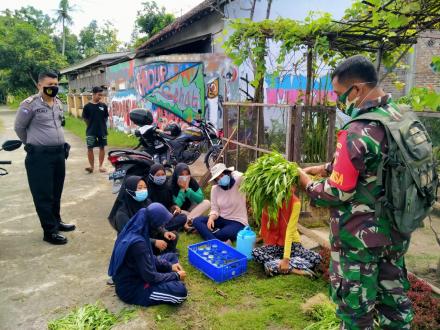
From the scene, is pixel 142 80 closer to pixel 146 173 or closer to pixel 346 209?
pixel 146 173

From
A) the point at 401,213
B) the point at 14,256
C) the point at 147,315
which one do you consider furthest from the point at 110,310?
the point at 401,213

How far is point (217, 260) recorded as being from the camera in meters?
3.98

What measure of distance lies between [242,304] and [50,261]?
2398 millimetres

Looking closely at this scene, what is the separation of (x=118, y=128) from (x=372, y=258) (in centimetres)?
1671

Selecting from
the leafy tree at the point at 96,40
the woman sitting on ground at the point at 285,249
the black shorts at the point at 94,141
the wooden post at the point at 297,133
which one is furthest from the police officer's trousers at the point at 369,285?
the leafy tree at the point at 96,40

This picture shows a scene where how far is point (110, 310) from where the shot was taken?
130 inches

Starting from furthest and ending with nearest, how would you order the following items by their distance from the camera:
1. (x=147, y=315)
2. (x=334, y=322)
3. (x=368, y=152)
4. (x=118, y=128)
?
1. (x=118, y=128)
2. (x=147, y=315)
3. (x=334, y=322)
4. (x=368, y=152)

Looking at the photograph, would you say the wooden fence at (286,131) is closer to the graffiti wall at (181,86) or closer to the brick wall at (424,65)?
the graffiti wall at (181,86)

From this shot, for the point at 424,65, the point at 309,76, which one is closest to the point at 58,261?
the point at 309,76

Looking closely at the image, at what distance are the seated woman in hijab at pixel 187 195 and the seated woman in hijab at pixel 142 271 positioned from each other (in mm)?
1750

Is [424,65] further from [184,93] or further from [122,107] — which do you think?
[122,107]

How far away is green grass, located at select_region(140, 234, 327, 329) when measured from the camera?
10.2ft

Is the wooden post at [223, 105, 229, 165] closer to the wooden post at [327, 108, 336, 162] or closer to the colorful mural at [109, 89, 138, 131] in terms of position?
the wooden post at [327, 108, 336, 162]

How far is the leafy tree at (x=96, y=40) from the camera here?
49.9 meters
